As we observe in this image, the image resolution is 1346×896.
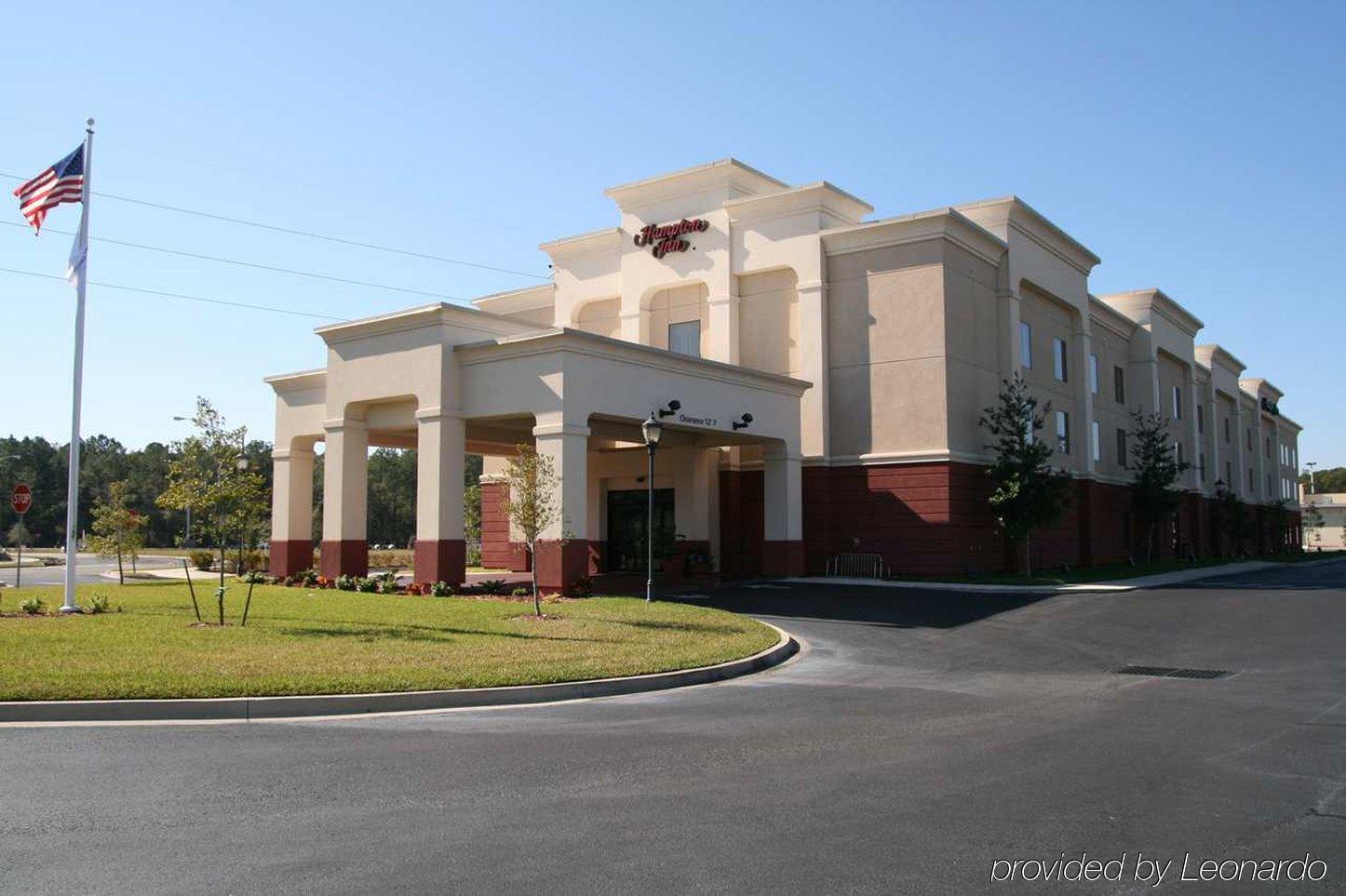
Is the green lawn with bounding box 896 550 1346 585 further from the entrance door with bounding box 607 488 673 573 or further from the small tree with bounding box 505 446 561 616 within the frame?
the small tree with bounding box 505 446 561 616

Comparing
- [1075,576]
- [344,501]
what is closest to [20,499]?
[344,501]

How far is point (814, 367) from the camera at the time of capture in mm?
34000

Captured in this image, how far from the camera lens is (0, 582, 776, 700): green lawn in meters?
11.8

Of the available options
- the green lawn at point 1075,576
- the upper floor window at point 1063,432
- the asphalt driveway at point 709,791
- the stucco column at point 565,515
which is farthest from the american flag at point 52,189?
the upper floor window at point 1063,432

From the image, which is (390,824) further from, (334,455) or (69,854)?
(334,455)

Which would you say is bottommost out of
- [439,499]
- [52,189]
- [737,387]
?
[439,499]

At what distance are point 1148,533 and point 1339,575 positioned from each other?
9.85m

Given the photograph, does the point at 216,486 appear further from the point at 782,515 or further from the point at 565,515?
the point at 782,515

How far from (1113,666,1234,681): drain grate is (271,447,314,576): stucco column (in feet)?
82.1

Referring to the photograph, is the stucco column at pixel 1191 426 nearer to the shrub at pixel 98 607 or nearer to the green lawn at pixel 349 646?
the green lawn at pixel 349 646

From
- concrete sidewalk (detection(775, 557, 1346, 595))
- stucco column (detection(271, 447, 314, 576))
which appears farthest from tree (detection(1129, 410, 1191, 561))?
stucco column (detection(271, 447, 314, 576))

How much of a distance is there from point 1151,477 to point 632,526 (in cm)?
2418

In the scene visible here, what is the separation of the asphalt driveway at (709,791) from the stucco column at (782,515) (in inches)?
719

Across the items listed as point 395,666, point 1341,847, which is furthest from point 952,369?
point 1341,847
